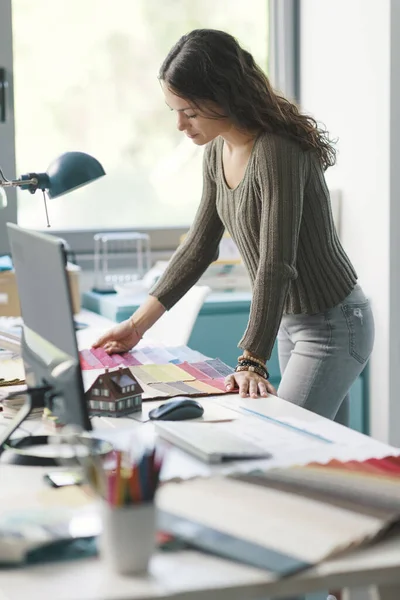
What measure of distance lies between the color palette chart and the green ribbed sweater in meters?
0.13

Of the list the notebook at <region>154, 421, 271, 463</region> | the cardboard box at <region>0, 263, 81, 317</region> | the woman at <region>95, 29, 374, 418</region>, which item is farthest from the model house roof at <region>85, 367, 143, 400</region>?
the cardboard box at <region>0, 263, 81, 317</region>

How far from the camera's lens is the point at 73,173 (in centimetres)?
209

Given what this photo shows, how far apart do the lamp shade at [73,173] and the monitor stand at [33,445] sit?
0.67m

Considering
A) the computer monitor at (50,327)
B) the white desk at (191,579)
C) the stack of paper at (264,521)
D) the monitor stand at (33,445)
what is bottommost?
the white desk at (191,579)

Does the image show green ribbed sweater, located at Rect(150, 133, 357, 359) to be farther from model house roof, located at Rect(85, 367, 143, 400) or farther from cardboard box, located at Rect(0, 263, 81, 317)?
cardboard box, located at Rect(0, 263, 81, 317)

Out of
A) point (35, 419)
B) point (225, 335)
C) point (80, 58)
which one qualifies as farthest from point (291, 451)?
point (80, 58)

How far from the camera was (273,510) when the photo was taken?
1271 millimetres

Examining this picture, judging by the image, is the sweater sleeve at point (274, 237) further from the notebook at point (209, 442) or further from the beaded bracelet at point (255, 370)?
the notebook at point (209, 442)

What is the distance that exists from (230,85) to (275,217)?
12.6 inches

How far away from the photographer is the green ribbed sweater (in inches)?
78.7

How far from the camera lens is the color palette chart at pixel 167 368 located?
199cm

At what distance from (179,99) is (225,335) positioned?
1560mm

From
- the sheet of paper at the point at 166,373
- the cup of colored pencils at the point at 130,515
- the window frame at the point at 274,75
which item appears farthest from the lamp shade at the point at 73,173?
the window frame at the point at 274,75

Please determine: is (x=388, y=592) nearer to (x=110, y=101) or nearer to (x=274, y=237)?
(x=274, y=237)
